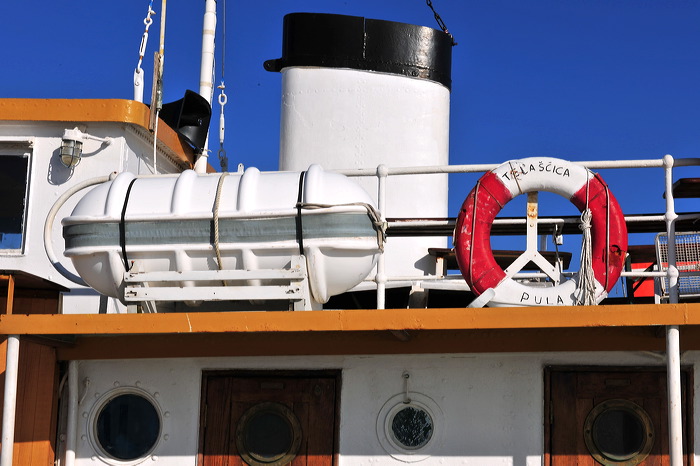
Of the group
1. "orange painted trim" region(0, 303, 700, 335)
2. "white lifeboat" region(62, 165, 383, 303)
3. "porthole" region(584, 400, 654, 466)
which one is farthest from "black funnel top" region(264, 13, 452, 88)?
"porthole" region(584, 400, 654, 466)

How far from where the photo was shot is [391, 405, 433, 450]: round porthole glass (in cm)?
689

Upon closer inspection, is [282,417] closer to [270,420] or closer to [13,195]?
[270,420]

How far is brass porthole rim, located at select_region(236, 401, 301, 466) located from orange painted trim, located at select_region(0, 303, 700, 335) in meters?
0.83

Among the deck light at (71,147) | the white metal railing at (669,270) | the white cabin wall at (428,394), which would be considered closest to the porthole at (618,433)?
the white cabin wall at (428,394)

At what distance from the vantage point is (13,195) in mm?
8266

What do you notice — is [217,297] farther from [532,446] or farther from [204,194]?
[532,446]

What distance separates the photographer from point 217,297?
663 cm

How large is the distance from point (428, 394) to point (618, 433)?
1283 mm

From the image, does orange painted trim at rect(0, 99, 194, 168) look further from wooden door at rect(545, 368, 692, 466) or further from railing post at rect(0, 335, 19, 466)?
wooden door at rect(545, 368, 692, 466)

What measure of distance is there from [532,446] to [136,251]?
2963 millimetres

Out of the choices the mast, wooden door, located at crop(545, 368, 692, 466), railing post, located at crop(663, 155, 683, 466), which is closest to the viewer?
railing post, located at crop(663, 155, 683, 466)

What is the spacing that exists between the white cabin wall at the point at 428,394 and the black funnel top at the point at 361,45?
4.28 meters

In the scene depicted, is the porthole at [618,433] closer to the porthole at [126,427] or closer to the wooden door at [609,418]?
the wooden door at [609,418]

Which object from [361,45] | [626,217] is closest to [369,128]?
[361,45]
